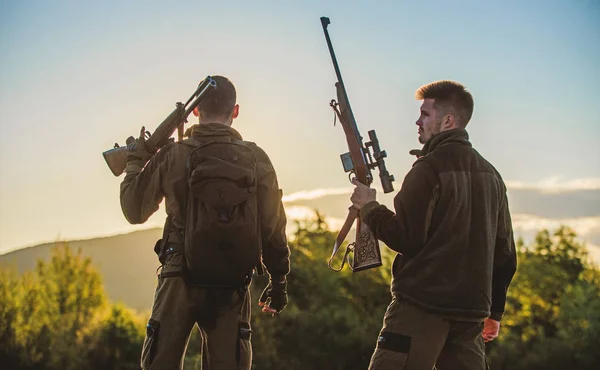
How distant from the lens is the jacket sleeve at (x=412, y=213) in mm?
4949

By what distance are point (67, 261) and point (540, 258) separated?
2722 cm

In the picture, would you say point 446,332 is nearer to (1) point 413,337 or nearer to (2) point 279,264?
(1) point 413,337

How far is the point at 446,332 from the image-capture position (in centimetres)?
498

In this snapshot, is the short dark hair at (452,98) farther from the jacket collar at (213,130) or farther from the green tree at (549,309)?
the green tree at (549,309)

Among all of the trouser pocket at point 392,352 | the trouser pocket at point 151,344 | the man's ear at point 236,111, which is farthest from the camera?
the man's ear at point 236,111

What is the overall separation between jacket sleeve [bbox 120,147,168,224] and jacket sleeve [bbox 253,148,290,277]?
0.70m

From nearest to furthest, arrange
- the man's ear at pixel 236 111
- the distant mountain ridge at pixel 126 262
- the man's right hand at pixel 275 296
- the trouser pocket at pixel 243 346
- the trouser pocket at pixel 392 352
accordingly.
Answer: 1. the trouser pocket at pixel 392 352
2. the trouser pocket at pixel 243 346
3. the man's ear at pixel 236 111
4. the man's right hand at pixel 275 296
5. the distant mountain ridge at pixel 126 262

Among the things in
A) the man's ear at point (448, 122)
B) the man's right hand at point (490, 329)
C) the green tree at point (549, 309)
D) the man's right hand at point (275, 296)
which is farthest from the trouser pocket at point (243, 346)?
the green tree at point (549, 309)

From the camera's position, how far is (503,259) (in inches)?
217

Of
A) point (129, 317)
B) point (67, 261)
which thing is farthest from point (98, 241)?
point (129, 317)

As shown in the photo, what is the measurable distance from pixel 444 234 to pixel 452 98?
3.39ft

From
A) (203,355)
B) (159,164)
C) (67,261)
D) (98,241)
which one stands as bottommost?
(203,355)

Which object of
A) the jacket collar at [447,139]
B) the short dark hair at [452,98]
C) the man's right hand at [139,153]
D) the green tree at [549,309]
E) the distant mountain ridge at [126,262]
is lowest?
the green tree at [549,309]

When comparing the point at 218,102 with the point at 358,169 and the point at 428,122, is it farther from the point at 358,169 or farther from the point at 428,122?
the point at 428,122
